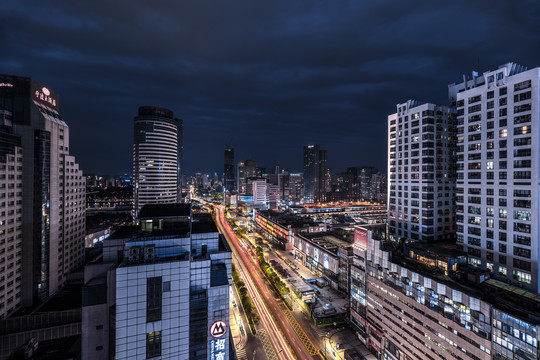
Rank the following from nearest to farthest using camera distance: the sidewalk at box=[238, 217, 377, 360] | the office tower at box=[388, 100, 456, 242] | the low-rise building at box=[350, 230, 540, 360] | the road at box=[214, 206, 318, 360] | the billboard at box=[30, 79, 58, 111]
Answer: the low-rise building at box=[350, 230, 540, 360] → the sidewalk at box=[238, 217, 377, 360] → the road at box=[214, 206, 318, 360] → the billboard at box=[30, 79, 58, 111] → the office tower at box=[388, 100, 456, 242]

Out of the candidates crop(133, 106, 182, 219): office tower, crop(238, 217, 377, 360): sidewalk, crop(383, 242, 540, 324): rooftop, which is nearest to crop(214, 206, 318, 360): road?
crop(238, 217, 377, 360): sidewalk

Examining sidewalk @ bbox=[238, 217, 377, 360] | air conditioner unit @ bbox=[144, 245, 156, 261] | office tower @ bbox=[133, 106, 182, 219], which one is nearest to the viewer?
air conditioner unit @ bbox=[144, 245, 156, 261]

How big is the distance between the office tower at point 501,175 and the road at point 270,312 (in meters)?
44.4

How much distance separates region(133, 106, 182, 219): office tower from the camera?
134 meters

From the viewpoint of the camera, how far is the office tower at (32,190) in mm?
54812

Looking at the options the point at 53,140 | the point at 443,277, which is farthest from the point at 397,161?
the point at 53,140

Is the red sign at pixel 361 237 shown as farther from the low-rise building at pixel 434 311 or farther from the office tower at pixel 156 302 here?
the office tower at pixel 156 302

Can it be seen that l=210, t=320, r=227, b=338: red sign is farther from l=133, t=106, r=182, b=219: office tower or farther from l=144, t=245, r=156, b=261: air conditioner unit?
l=133, t=106, r=182, b=219: office tower

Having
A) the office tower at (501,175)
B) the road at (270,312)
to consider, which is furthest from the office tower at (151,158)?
the office tower at (501,175)

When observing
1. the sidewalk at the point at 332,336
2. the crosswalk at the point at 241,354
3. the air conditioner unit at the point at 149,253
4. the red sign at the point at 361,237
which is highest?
the air conditioner unit at the point at 149,253

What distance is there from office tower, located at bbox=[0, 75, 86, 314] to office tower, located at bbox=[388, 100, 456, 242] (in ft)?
327

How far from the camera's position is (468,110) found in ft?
175

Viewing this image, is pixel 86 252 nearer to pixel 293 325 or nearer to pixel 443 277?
pixel 293 325

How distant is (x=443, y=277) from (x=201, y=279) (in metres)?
42.4
